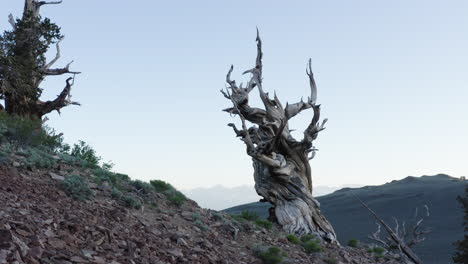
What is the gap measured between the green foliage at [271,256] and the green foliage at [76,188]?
159 inches

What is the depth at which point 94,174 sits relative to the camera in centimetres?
1337

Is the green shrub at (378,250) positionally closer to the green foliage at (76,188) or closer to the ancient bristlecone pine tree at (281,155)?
the ancient bristlecone pine tree at (281,155)

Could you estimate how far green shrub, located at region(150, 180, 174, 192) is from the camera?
14852 millimetres

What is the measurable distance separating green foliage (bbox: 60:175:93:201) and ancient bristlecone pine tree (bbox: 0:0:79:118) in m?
9.87

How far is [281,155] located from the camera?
18703mm

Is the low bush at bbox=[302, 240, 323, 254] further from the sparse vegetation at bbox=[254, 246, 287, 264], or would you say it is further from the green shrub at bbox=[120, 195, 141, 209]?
the green shrub at bbox=[120, 195, 141, 209]

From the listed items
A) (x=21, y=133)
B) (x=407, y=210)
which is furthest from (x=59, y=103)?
(x=407, y=210)

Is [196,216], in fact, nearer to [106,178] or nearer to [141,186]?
[141,186]

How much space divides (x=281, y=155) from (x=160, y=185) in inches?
216

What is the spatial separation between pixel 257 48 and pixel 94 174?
1052 cm

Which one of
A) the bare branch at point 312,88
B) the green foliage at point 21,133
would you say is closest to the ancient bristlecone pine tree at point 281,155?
the bare branch at point 312,88

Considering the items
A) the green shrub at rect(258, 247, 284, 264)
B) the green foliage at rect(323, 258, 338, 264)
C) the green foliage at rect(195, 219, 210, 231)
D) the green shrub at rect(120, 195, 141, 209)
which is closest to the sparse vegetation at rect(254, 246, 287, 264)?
the green shrub at rect(258, 247, 284, 264)

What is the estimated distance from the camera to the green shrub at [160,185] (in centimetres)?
1485

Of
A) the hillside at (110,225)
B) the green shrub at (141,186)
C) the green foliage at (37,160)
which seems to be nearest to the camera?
the hillside at (110,225)
